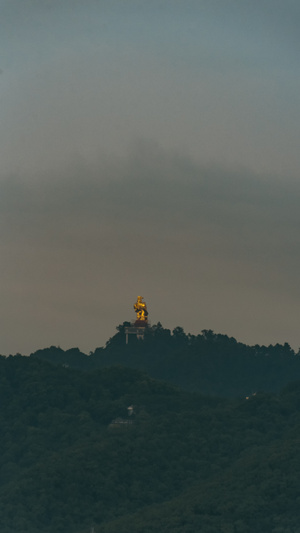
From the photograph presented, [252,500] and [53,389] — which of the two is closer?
[252,500]

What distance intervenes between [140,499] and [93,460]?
7816 millimetres

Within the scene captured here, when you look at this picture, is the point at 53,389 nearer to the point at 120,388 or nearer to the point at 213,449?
the point at 120,388

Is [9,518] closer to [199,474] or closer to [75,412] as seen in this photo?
[199,474]

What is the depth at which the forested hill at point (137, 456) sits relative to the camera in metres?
136

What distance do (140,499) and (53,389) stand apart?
35.7 meters

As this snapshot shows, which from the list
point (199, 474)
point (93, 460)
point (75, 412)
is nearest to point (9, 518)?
point (93, 460)

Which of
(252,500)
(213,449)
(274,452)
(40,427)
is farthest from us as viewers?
(40,427)

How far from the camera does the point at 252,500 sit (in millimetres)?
135250

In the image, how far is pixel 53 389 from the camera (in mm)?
180500

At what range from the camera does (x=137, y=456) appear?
511ft

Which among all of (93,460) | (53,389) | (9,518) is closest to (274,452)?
(93,460)

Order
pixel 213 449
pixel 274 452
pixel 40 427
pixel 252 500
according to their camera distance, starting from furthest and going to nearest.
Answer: pixel 40 427 < pixel 213 449 < pixel 274 452 < pixel 252 500

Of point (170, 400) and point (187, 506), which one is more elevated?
point (170, 400)

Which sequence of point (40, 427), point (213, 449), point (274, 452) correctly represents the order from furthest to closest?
1. point (40, 427)
2. point (213, 449)
3. point (274, 452)
